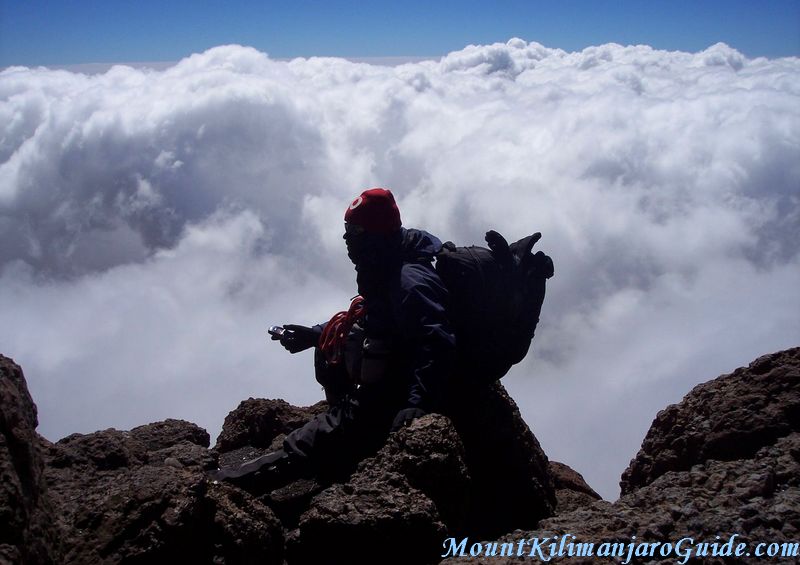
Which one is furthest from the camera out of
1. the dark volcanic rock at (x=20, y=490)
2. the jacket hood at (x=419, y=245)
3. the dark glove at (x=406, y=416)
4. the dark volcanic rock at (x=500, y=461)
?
the jacket hood at (x=419, y=245)

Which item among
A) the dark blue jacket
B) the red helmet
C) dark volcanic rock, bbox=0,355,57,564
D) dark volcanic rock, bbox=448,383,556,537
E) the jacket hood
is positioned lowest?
dark volcanic rock, bbox=0,355,57,564

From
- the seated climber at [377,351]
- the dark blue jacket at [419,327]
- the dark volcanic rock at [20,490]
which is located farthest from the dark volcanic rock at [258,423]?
the dark volcanic rock at [20,490]

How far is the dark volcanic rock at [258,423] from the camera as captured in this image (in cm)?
704

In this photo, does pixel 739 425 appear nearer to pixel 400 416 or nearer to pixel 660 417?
pixel 660 417

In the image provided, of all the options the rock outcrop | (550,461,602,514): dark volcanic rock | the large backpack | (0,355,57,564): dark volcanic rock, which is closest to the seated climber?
the large backpack

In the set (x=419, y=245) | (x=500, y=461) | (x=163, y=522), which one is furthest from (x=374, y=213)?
(x=163, y=522)

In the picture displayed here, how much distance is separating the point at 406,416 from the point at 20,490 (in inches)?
93.7

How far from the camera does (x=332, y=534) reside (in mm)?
4125

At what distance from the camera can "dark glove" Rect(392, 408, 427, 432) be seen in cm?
480

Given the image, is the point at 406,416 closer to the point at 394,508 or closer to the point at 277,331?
the point at 394,508

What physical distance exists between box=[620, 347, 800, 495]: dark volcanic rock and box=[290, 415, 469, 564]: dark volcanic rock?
1860 mm

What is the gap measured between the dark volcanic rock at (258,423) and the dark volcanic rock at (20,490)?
324 cm

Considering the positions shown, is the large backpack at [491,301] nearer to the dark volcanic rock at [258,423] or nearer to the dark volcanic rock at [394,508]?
the dark volcanic rock at [394,508]

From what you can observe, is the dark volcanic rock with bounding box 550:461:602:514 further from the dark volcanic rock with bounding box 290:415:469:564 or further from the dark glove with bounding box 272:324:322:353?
the dark glove with bounding box 272:324:322:353
